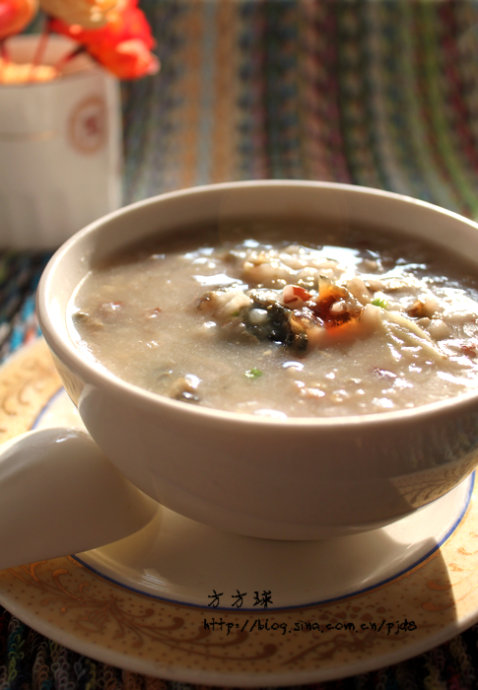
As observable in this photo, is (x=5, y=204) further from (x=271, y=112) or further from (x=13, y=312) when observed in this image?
(x=271, y=112)

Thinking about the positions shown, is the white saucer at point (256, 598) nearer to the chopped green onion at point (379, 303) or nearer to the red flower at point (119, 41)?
the chopped green onion at point (379, 303)

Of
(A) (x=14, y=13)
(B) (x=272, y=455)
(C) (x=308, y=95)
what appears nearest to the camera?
(B) (x=272, y=455)

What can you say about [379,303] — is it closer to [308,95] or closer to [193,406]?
[193,406]

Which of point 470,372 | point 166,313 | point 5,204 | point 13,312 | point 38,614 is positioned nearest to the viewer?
point 38,614

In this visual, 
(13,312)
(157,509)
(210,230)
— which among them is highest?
(210,230)

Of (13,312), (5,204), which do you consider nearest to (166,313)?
(13,312)

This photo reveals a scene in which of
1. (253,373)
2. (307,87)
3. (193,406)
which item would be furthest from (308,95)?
(193,406)

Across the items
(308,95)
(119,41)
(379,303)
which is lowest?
(308,95)
